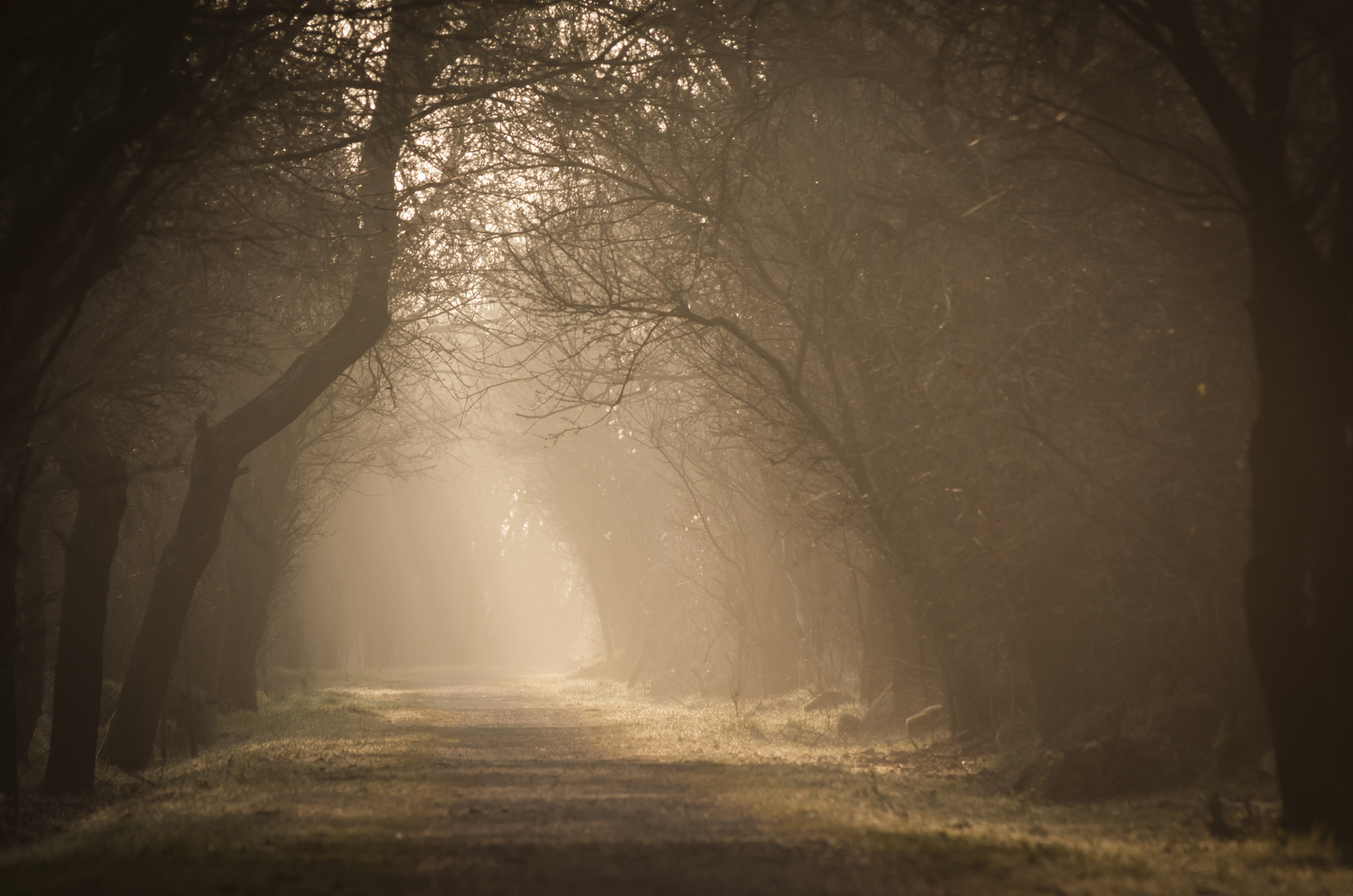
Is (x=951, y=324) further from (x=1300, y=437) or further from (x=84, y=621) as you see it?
(x=84, y=621)

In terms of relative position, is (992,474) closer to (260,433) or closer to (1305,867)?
(1305,867)

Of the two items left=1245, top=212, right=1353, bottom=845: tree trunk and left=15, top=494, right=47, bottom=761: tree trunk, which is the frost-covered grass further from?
left=15, top=494, right=47, bottom=761: tree trunk

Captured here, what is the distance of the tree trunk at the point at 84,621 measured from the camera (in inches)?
430

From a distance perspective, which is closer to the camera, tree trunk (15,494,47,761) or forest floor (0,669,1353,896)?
forest floor (0,669,1353,896)

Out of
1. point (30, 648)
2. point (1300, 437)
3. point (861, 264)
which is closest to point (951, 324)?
point (861, 264)

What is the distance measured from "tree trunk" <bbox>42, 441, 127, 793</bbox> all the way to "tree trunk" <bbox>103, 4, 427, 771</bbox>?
3.25 feet

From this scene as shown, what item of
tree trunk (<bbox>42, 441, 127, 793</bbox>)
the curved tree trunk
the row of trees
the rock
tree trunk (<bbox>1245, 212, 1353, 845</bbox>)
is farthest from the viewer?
the curved tree trunk

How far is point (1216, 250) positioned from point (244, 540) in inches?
793

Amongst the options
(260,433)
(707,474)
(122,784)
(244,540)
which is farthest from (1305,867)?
(244,540)

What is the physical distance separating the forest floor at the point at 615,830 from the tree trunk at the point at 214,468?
→ 90cm

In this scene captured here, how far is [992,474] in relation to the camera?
1029 centimetres

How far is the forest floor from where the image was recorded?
514 cm

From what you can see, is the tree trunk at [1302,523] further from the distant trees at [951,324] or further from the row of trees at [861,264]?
the distant trees at [951,324]

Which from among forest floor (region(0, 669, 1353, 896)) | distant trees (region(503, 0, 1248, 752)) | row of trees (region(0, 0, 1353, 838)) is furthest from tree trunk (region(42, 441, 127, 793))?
distant trees (region(503, 0, 1248, 752))
